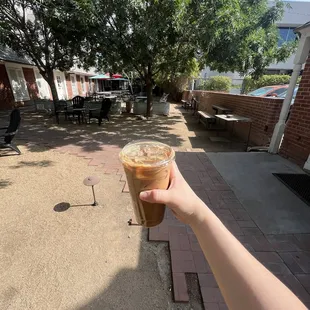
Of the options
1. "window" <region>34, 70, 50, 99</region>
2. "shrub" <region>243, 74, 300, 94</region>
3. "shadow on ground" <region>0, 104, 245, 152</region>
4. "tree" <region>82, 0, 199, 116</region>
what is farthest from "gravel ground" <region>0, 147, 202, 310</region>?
"shrub" <region>243, 74, 300, 94</region>

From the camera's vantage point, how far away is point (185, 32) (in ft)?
23.6

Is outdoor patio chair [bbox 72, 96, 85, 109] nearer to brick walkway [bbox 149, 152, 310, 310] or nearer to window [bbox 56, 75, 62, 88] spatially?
brick walkway [bbox 149, 152, 310, 310]

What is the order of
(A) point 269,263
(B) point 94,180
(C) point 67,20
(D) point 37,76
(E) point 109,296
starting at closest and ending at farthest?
(E) point 109,296
(A) point 269,263
(B) point 94,180
(C) point 67,20
(D) point 37,76

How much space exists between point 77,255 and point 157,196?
1.72 m

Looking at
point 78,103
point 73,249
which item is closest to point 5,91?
point 78,103

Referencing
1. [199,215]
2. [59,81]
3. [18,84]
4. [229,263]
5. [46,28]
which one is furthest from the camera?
[59,81]

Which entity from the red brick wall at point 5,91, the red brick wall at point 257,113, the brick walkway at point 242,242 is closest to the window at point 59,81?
the red brick wall at point 5,91

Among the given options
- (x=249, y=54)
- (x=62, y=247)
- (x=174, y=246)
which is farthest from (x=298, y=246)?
(x=249, y=54)

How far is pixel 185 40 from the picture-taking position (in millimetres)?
7758

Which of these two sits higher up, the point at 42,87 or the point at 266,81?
the point at 266,81

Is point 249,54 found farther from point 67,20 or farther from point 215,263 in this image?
point 215,263

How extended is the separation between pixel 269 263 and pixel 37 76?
1874cm

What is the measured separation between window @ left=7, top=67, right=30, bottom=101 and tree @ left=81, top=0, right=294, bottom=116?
737 cm

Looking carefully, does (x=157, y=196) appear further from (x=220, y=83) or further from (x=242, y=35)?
(x=220, y=83)
